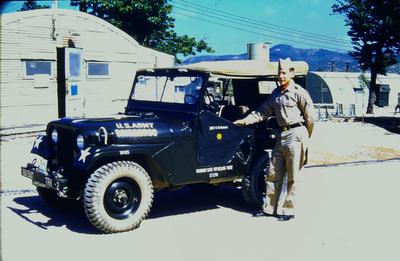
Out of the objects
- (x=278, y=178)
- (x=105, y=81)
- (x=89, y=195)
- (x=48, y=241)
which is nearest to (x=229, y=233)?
(x=278, y=178)

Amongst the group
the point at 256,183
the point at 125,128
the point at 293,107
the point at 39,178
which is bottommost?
the point at 256,183

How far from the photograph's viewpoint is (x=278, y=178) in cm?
685

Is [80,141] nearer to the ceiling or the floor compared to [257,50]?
nearer to the floor

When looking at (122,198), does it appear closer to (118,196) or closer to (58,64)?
(118,196)

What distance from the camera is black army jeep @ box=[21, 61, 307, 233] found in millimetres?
5875

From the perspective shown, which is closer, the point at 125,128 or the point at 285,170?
the point at 125,128

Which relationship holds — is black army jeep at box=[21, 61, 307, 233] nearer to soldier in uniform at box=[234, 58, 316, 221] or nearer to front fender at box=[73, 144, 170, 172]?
front fender at box=[73, 144, 170, 172]

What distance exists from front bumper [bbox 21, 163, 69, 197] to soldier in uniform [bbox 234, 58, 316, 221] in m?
2.43

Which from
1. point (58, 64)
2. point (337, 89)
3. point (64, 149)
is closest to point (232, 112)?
point (64, 149)

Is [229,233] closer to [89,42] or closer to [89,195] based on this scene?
[89,195]

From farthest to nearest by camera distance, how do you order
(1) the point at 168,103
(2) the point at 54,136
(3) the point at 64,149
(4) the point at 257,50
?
(4) the point at 257,50 → (1) the point at 168,103 → (2) the point at 54,136 → (3) the point at 64,149

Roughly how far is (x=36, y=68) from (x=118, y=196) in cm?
1180

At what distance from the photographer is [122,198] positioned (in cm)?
601

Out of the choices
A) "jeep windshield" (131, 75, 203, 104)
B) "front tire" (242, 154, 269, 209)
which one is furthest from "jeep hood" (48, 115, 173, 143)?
"front tire" (242, 154, 269, 209)
